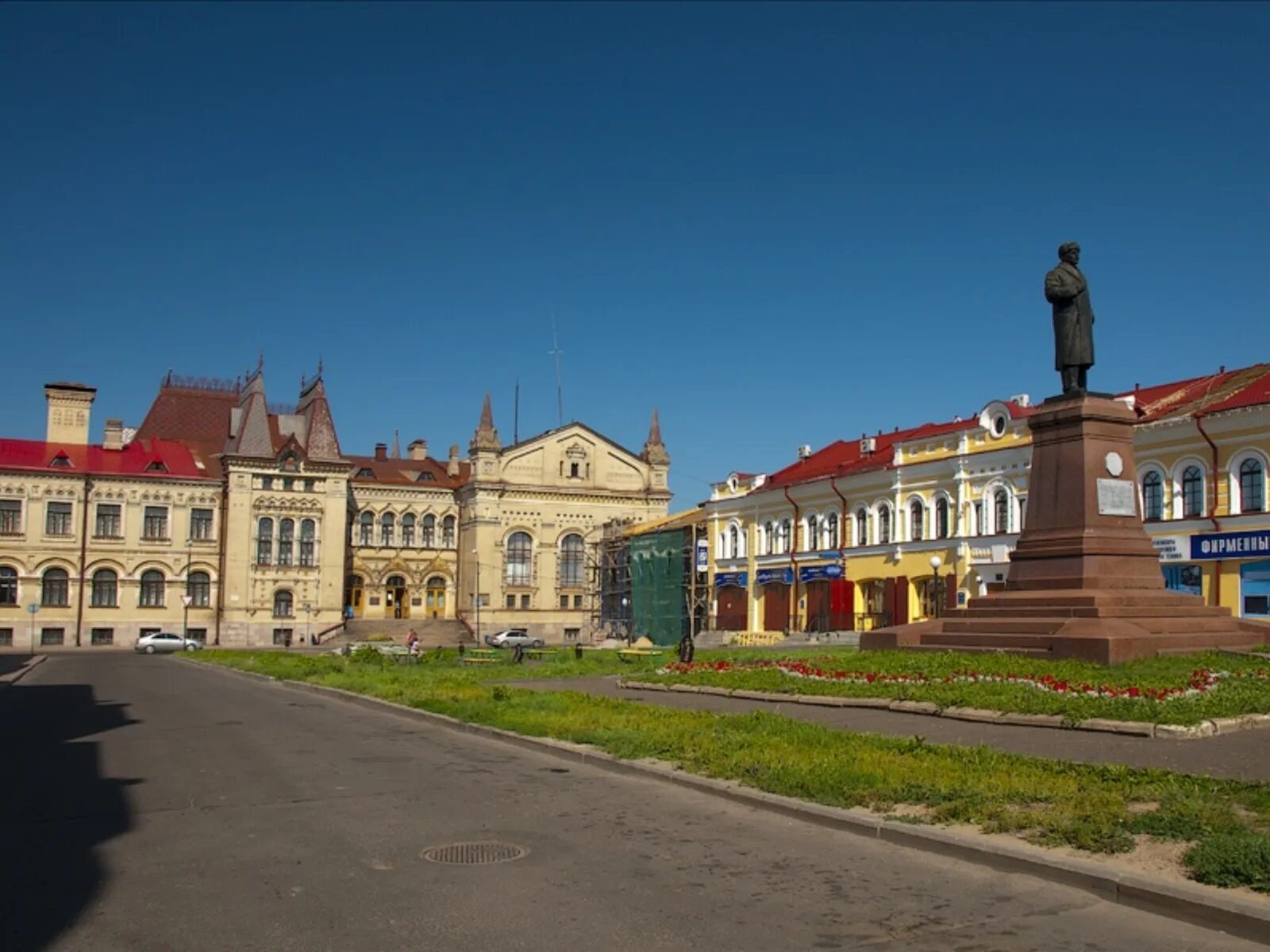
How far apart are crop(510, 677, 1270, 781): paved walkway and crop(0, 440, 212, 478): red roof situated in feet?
196

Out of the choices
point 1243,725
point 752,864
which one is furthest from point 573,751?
point 1243,725

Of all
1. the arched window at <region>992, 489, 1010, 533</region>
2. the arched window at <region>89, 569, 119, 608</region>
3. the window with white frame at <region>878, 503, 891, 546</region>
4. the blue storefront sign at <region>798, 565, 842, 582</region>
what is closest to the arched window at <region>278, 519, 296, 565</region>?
the arched window at <region>89, 569, 119, 608</region>

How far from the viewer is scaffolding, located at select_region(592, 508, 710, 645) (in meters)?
63.6

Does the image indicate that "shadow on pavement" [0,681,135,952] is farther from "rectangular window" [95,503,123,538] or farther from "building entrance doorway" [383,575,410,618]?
"building entrance doorway" [383,575,410,618]

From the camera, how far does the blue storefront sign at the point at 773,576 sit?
181 ft

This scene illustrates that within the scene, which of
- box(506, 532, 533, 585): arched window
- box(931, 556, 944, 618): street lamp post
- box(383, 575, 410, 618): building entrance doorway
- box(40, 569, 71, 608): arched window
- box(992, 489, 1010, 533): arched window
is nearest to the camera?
box(931, 556, 944, 618): street lamp post

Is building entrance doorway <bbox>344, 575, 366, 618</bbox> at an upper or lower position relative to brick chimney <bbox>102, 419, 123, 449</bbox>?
lower

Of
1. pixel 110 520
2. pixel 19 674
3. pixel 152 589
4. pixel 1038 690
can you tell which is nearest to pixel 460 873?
pixel 1038 690

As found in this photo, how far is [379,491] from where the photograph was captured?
79.6m

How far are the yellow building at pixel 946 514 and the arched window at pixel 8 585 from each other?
1546 inches

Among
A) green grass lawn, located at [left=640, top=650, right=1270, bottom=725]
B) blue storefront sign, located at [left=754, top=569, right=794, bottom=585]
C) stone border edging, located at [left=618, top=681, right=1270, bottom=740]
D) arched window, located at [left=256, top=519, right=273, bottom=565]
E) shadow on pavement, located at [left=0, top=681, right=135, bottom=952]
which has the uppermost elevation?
arched window, located at [left=256, top=519, right=273, bottom=565]

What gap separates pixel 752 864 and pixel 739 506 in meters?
51.9

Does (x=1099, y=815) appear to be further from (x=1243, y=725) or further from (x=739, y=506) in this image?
(x=739, y=506)

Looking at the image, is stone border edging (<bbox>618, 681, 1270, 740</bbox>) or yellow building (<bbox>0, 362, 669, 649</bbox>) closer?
stone border edging (<bbox>618, 681, 1270, 740</bbox>)
